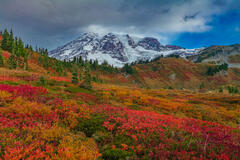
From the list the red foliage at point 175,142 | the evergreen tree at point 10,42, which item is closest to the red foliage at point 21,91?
the red foliage at point 175,142

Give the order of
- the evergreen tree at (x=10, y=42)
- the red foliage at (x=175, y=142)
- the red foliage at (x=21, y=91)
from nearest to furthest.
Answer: the red foliage at (x=175, y=142) < the red foliage at (x=21, y=91) < the evergreen tree at (x=10, y=42)

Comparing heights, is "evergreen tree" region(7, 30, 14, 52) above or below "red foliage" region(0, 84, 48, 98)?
above

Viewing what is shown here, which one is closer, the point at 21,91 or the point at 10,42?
the point at 21,91

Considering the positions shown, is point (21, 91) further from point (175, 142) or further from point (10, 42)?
point (10, 42)

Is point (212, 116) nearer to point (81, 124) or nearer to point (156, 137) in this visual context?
point (156, 137)

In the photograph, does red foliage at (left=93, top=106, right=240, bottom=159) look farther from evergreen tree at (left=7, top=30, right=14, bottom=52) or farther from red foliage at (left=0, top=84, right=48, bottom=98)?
evergreen tree at (left=7, top=30, right=14, bottom=52)

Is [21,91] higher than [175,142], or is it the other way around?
[21,91]

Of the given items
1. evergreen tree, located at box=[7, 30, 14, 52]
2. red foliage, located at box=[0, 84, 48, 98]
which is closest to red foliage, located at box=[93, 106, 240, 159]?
red foliage, located at box=[0, 84, 48, 98]

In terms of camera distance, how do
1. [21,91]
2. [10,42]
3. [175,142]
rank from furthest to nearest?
[10,42] → [21,91] → [175,142]

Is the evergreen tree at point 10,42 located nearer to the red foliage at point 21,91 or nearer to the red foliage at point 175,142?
the red foliage at point 21,91

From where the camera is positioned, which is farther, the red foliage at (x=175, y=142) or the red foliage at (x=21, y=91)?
the red foliage at (x=21, y=91)

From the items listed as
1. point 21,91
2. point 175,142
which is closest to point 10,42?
point 21,91

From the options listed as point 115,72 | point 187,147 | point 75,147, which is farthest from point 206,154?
point 115,72

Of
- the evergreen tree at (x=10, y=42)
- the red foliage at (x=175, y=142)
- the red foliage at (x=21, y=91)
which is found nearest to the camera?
the red foliage at (x=175, y=142)
